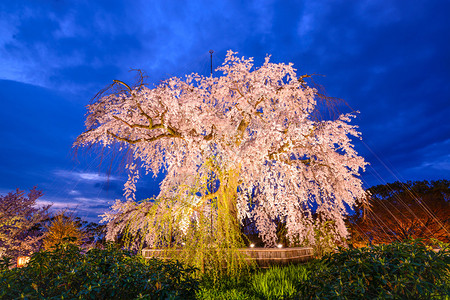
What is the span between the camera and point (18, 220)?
10.2m

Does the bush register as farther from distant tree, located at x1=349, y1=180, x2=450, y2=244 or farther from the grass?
distant tree, located at x1=349, y1=180, x2=450, y2=244

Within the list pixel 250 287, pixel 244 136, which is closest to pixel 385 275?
pixel 250 287

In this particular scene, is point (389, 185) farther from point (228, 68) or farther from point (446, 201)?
point (228, 68)

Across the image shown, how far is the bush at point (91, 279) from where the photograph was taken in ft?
7.97

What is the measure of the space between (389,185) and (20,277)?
15.7 metres

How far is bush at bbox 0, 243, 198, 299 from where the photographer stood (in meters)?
2.43

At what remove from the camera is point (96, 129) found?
7664 mm

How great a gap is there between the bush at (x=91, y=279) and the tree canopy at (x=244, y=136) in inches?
158

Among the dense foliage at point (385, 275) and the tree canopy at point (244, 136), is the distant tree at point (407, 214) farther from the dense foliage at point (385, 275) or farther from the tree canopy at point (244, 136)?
the dense foliage at point (385, 275)

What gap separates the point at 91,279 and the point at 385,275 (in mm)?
2923

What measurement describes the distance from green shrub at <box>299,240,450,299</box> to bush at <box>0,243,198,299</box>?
143 centimetres

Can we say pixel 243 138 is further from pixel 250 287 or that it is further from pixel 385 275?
pixel 385 275

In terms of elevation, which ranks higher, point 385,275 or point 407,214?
point 407,214

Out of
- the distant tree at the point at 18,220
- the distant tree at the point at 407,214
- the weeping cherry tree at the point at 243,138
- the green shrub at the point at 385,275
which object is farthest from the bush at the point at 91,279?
the distant tree at the point at 407,214
